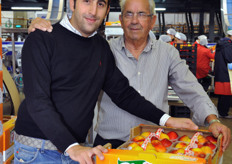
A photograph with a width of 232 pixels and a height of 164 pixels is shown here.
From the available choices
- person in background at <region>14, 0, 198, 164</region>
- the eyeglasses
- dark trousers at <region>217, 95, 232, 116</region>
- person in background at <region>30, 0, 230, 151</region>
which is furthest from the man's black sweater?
dark trousers at <region>217, 95, 232, 116</region>

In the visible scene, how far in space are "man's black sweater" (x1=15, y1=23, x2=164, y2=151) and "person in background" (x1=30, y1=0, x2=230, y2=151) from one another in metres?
0.24

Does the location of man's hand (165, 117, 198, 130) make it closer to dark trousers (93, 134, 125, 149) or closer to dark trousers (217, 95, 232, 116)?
dark trousers (93, 134, 125, 149)

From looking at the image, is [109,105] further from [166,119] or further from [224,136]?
[224,136]

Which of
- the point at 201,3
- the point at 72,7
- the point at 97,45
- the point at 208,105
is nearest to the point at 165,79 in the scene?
the point at 208,105

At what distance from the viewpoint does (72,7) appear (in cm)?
150

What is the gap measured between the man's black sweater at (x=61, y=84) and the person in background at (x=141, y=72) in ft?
0.78

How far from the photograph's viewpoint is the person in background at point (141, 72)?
188cm

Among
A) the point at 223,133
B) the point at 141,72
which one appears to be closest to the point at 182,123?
the point at 223,133

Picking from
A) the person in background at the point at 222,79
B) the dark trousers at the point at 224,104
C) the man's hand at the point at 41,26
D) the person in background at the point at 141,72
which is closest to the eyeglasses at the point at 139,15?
the person in background at the point at 141,72

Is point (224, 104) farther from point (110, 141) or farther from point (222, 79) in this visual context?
point (110, 141)

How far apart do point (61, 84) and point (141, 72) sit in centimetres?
68

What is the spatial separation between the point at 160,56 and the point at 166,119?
0.53 meters

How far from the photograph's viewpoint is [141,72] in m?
1.93

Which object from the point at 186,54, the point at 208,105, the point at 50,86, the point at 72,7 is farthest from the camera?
the point at 186,54
